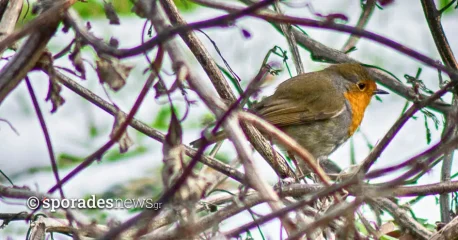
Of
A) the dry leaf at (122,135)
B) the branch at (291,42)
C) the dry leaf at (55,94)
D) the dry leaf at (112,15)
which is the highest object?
the branch at (291,42)

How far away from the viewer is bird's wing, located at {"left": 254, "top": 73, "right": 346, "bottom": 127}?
18.0 feet

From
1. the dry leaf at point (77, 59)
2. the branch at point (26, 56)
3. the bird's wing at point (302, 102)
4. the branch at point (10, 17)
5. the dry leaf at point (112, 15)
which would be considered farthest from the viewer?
the bird's wing at point (302, 102)

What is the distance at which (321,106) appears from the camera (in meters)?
5.79

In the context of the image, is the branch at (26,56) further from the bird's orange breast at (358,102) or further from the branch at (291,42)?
the bird's orange breast at (358,102)

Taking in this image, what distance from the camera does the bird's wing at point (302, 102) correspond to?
5492 mm

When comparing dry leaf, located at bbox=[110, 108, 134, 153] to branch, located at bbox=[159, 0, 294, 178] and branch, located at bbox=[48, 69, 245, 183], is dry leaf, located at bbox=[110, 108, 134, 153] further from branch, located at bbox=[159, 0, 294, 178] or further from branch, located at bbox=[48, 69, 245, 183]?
branch, located at bbox=[48, 69, 245, 183]

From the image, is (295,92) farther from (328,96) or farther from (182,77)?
(182,77)

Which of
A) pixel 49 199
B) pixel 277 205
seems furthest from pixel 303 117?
pixel 277 205

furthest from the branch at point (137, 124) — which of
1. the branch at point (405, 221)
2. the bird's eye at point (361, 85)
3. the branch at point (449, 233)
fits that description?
the bird's eye at point (361, 85)

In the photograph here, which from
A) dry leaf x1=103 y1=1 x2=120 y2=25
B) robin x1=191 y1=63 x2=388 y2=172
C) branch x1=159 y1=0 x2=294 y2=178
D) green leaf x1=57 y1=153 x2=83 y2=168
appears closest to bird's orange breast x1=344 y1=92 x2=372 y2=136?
robin x1=191 y1=63 x2=388 y2=172

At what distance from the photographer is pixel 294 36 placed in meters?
4.25

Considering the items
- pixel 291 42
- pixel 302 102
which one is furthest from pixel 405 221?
pixel 302 102

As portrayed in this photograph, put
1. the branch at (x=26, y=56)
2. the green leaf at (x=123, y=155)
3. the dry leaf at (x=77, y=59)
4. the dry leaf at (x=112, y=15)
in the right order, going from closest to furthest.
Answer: the branch at (x=26, y=56), the dry leaf at (x=77, y=59), the dry leaf at (x=112, y=15), the green leaf at (x=123, y=155)

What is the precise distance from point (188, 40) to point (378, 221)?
3.49 feet
